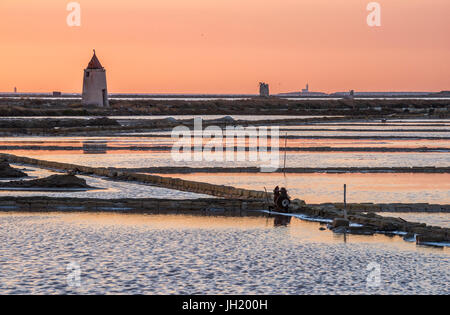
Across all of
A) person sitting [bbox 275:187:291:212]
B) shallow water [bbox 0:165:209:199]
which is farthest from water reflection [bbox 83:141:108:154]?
person sitting [bbox 275:187:291:212]

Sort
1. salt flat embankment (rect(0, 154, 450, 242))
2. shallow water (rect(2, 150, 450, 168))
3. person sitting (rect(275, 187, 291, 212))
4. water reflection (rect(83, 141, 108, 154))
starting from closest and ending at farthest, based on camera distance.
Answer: salt flat embankment (rect(0, 154, 450, 242)) → person sitting (rect(275, 187, 291, 212)) → shallow water (rect(2, 150, 450, 168)) → water reflection (rect(83, 141, 108, 154))

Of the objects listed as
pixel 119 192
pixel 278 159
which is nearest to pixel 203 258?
pixel 119 192

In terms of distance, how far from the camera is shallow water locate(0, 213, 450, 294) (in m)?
9.72

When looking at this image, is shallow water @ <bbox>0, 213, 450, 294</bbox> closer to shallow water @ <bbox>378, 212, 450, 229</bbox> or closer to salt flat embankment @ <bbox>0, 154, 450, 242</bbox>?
salt flat embankment @ <bbox>0, 154, 450, 242</bbox>

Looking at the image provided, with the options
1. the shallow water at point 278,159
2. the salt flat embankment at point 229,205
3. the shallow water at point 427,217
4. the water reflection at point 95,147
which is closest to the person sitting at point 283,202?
the salt flat embankment at point 229,205

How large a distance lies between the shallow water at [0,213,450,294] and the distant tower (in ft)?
165

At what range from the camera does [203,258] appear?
1127 cm

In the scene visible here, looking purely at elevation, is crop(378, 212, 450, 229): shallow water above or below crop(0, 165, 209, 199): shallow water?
below

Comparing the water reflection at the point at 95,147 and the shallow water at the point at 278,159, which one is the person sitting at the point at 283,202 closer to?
the shallow water at the point at 278,159

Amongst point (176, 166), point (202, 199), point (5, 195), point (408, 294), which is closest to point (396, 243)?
point (408, 294)

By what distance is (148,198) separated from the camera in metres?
16.1

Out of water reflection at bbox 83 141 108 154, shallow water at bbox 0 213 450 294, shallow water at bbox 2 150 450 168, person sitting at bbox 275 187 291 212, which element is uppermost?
water reflection at bbox 83 141 108 154
